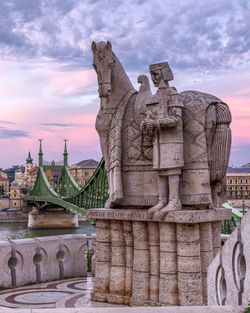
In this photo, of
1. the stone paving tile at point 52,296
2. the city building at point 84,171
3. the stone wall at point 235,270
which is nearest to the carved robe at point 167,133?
the stone paving tile at point 52,296

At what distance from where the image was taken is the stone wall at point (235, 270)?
11.9 ft

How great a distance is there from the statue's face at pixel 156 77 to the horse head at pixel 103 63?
2.19 ft

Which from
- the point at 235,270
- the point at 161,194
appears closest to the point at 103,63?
the point at 161,194

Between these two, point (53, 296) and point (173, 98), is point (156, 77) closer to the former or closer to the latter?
point (173, 98)

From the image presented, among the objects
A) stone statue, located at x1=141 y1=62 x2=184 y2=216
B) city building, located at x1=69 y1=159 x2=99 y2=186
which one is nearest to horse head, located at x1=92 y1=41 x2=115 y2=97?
stone statue, located at x1=141 y1=62 x2=184 y2=216

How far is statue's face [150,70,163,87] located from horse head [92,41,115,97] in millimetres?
669

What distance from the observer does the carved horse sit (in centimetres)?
691

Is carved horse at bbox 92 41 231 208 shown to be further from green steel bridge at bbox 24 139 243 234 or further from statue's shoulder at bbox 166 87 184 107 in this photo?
green steel bridge at bbox 24 139 243 234

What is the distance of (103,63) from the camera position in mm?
7246

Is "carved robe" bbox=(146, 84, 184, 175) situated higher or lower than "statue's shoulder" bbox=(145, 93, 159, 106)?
lower

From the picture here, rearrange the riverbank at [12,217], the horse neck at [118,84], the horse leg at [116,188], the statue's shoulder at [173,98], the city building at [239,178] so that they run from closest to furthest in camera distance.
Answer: the statue's shoulder at [173,98], the horse leg at [116,188], the horse neck at [118,84], the city building at [239,178], the riverbank at [12,217]

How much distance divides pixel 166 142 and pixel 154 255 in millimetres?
1626

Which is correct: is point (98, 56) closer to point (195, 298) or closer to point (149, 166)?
point (149, 166)

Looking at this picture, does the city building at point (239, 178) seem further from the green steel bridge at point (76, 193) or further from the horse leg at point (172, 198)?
the horse leg at point (172, 198)
